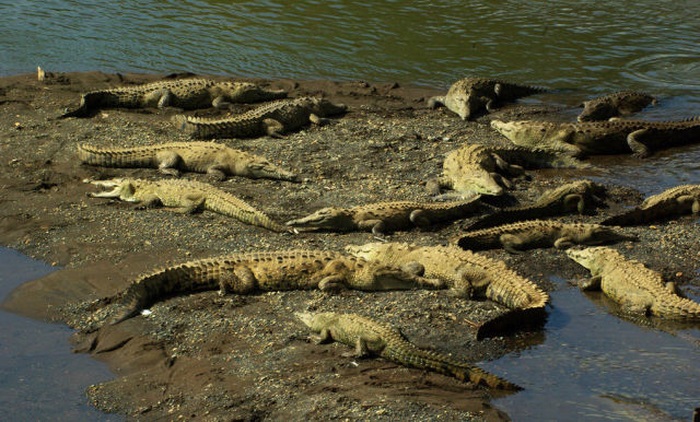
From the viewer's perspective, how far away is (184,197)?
32.6 ft

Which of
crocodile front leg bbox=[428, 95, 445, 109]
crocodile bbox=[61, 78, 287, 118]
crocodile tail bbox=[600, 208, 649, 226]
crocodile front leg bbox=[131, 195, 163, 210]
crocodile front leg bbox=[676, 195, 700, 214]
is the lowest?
crocodile front leg bbox=[131, 195, 163, 210]

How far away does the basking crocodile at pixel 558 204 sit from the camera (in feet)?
31.0

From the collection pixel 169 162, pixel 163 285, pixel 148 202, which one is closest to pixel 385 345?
pixel 163 285

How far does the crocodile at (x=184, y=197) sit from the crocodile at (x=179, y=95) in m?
2.91

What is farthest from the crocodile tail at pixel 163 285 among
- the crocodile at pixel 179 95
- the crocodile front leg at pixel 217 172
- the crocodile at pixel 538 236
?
the crocodile at pixel 179 95

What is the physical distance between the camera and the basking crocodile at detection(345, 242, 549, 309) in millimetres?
7676

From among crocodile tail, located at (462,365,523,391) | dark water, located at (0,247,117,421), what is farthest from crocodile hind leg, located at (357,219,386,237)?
dark water, located at (0,247,117,421)

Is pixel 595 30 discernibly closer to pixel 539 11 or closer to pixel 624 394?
pixel 539 11

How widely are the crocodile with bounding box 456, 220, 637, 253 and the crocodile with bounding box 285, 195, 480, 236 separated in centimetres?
60

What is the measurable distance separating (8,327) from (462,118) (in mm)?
7275

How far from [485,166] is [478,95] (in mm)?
3233

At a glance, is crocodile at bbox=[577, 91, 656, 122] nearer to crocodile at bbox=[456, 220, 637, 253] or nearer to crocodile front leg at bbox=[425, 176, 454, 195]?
crocodile front leg at bbox=[425, 176, 454, 195]

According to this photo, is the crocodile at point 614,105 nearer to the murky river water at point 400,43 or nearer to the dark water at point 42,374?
the murky river water at point 400,43

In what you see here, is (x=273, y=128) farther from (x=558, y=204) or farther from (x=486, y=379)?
(x=486, y=379)
